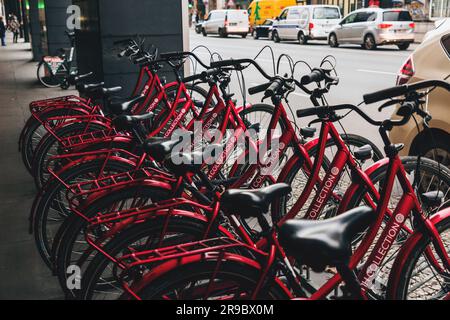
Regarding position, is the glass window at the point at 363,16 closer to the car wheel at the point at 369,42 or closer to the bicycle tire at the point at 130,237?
the car wheel at the point at 369,42

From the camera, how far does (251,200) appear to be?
1994mm

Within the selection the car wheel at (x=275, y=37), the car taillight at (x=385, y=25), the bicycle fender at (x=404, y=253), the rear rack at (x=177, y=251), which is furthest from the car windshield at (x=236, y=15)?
the rear rack at (x=177, y=251)

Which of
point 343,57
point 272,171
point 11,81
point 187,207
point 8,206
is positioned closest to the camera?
point 187,207

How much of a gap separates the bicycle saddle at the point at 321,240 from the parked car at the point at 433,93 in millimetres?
2576

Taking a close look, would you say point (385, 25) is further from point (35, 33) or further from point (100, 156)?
point (100, 156)

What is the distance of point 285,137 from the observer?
3799mm

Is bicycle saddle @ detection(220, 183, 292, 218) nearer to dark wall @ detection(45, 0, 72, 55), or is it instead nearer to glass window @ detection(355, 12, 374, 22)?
dark wall @ detection(45, 0, 72, 55)

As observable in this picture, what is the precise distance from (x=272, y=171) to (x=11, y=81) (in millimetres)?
11964

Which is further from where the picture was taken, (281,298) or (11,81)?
(11,81)

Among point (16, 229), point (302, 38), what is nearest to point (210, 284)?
point (16, 229)

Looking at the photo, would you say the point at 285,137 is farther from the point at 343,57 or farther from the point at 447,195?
the point at 343,57

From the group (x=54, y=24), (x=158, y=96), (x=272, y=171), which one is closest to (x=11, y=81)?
(x=54, y=24)

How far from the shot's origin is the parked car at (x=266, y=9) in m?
36.1

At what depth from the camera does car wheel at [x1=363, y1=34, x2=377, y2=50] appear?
21828 mm
